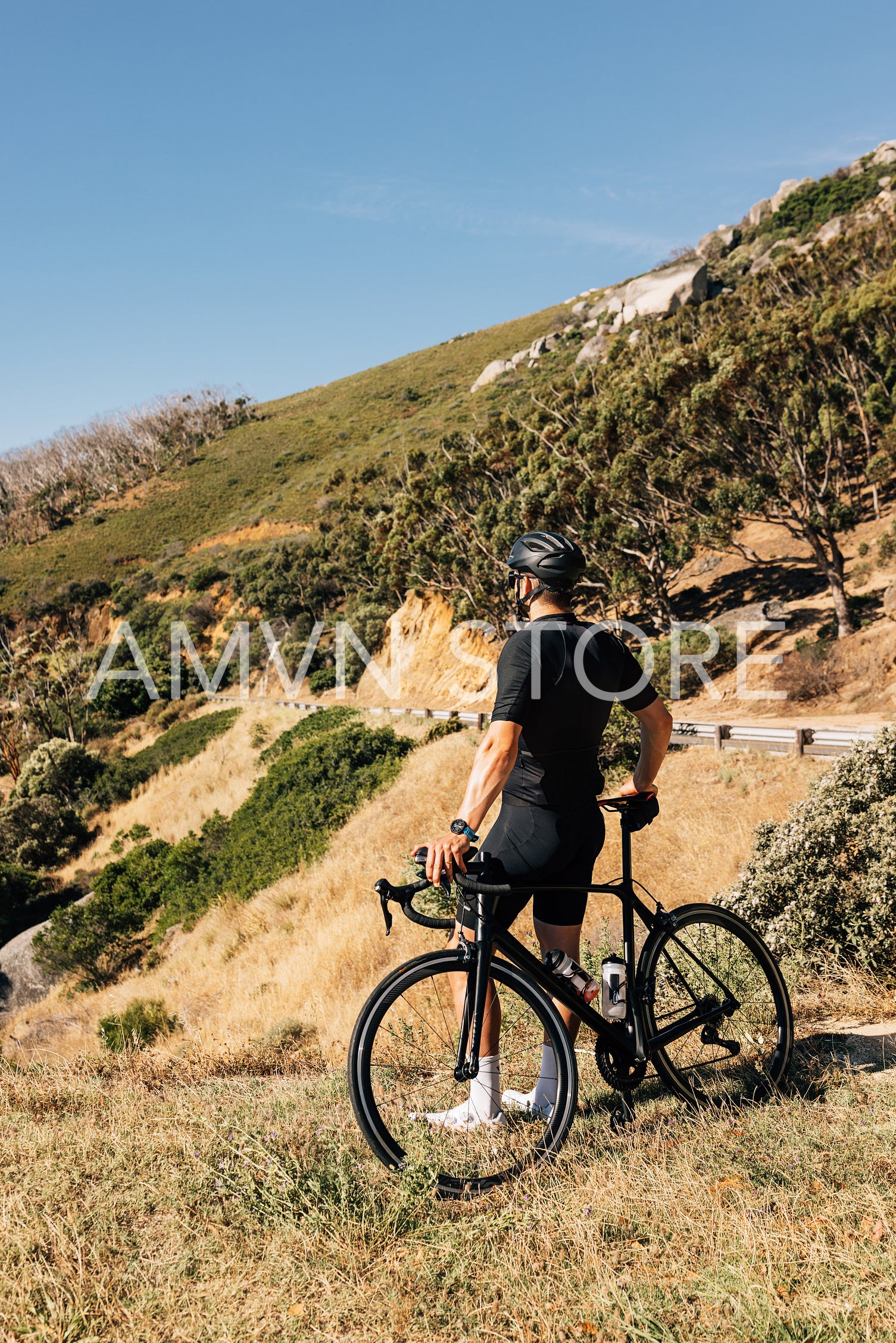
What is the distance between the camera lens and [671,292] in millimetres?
62625

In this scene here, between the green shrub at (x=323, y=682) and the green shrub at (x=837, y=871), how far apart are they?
36274mm

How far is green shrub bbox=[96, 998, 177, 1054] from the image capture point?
35.8 feet

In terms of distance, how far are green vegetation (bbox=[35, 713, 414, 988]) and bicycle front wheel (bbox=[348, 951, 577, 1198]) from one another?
14.1 m

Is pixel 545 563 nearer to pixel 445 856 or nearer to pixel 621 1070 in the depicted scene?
pixel 445 856

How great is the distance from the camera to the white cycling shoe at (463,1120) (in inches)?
112

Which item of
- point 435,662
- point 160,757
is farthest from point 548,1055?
point 160,757

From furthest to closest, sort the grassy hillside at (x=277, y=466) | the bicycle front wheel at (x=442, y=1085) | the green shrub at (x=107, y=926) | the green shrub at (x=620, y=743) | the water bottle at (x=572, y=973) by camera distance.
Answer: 1. the grassy hillside at (x=277, y=466)
2. the green shrub at (x=107, y=926)
3. the green shrub at (x=620, y=743)
4. the water bottle at (x=572, y=973)
5. the bicycle front wheel at (x=442, y=1085)

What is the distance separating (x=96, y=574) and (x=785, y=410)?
221ft

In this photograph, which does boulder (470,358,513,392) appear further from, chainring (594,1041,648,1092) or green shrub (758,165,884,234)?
chainring (594,1041,648,1092)

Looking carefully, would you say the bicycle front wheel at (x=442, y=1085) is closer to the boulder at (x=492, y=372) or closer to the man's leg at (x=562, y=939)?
the man's leg at (x=562, y=939)

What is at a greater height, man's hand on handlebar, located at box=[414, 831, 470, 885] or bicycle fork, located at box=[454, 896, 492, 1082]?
man's hand on handlebar, located at box=[414, 831, 470, 885]

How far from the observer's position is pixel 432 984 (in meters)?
2.79

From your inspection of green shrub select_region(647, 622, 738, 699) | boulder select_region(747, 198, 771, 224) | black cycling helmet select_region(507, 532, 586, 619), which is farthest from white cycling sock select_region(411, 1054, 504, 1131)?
boulder select_region(747, 198, 771, 224)

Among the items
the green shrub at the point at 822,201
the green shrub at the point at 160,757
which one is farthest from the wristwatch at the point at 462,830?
the green shrub at the point at 822,201
